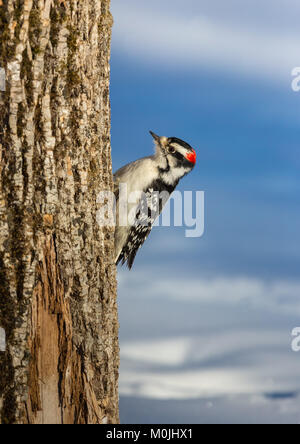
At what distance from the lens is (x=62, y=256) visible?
3.01 meters

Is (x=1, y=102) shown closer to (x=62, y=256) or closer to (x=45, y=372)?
(x=62, y=256)

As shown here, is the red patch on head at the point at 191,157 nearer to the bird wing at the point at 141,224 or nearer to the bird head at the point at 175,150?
the bird head at the point at 175,150

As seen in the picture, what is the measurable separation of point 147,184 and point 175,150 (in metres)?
0.56

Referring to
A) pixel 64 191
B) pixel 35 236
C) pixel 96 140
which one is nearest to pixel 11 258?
pixel 35 236

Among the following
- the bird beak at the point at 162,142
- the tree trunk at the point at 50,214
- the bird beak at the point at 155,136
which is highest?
the bird beak at the point at 155,136

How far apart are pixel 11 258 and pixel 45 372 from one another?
66 cm

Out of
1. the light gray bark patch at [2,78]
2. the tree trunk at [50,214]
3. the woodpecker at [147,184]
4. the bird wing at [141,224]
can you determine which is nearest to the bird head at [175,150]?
the woodpecker at [147,184]

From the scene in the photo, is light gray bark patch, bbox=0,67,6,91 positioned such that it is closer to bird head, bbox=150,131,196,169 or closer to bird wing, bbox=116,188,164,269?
bird wing, bbox=116,188,164,269

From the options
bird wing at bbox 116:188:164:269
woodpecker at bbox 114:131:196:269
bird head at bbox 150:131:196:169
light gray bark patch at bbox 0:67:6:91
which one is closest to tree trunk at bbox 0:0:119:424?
light gray bark patch at bbox 0:67:6:91

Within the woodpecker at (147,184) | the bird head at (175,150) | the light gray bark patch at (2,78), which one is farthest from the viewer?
the bird head at (175,150)

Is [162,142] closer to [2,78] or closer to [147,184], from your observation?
[147,184]

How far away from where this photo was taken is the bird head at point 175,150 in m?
5.58

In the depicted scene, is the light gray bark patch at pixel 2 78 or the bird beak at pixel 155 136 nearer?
the light gray bark patch at pixel 2 78

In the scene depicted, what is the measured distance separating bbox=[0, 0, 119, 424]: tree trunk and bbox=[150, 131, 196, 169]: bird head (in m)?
2.35
